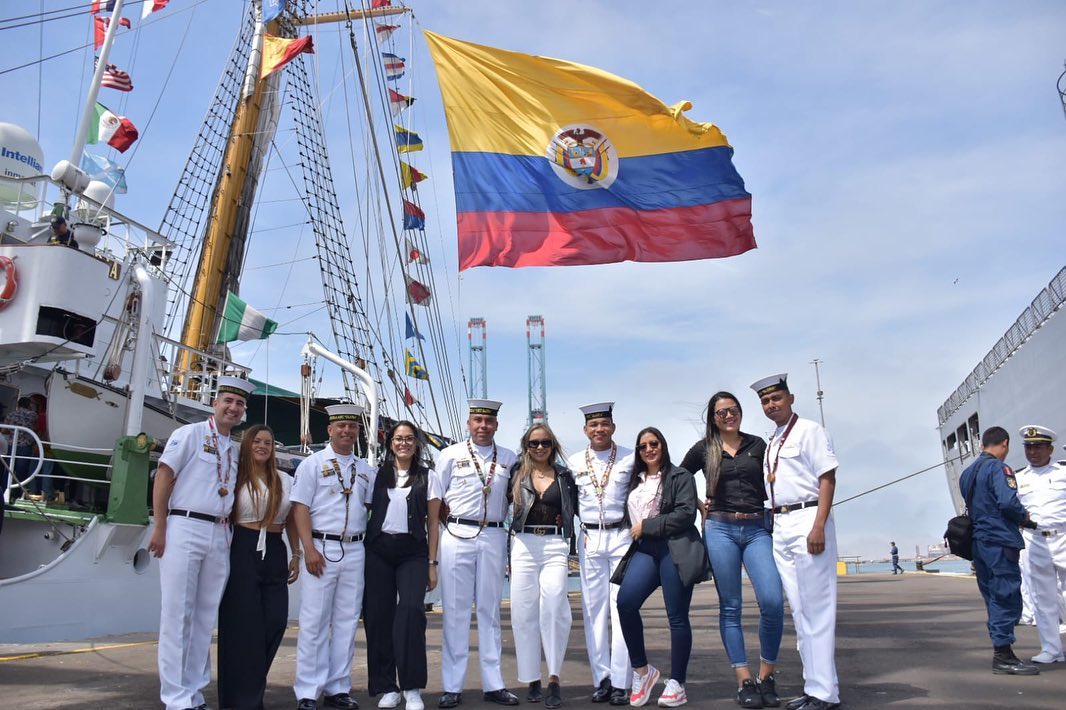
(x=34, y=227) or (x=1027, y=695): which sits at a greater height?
(x=34, y=227)

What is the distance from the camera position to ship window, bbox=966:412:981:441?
107 ft

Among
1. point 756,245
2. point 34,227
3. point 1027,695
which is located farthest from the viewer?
point 34,227

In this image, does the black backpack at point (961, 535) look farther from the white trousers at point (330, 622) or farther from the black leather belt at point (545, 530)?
the white trousers at point (330, 622)

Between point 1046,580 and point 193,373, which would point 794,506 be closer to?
point 1046,580

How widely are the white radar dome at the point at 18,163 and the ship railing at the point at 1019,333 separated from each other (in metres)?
21.9

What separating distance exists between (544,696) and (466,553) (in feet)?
2.91

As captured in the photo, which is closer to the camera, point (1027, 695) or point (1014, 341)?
point (1027, 695)

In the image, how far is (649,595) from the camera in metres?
4.72

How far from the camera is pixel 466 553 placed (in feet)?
16.3

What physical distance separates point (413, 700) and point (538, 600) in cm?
88

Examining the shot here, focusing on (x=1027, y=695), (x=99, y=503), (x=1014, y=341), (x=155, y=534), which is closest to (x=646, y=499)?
(x=1027, y=695)

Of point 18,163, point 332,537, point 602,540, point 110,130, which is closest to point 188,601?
point 332,537

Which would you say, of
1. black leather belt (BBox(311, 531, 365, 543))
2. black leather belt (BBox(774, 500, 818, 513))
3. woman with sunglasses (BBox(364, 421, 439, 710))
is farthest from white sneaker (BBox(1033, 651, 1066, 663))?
black leather belt (BBox(311, 531, 365, 543))

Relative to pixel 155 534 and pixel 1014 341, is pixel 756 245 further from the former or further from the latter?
pixel 1014 341
